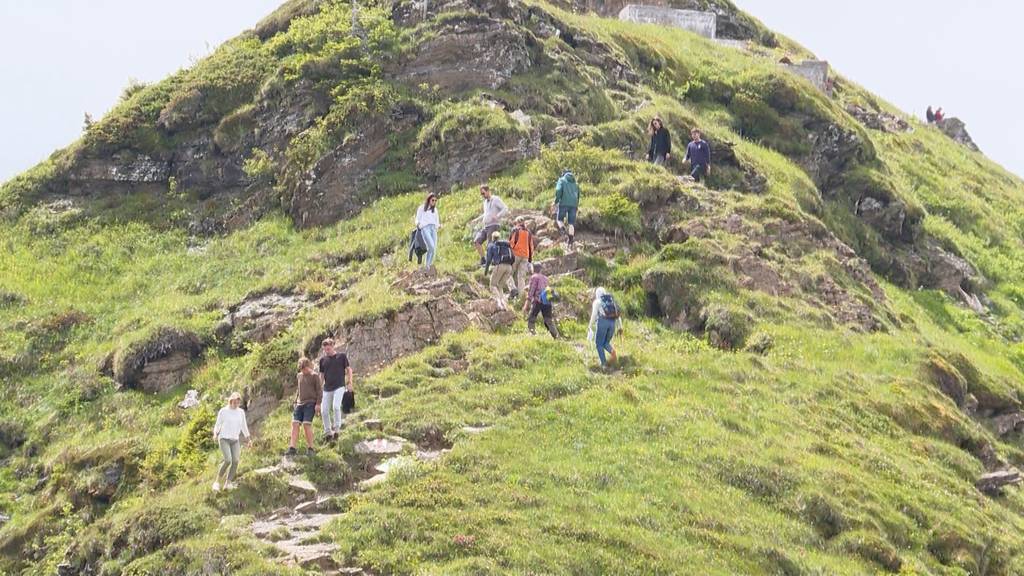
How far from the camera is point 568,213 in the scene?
90.2 feet

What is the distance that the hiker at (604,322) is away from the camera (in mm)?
21578

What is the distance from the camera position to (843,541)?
17938 mm

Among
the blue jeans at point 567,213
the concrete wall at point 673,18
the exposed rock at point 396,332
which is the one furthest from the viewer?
the concrete wall at point 673,18

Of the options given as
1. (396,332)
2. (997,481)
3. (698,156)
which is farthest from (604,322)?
(698,156)

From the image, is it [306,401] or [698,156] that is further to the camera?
[698,156]

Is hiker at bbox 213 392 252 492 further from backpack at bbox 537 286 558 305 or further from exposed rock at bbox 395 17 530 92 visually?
exposed rock at bbox 395 17 530 92

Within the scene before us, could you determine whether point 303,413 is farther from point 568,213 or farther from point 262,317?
point 568,213

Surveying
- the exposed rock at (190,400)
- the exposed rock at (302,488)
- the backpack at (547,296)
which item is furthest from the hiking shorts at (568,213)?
the exposed rock at (302,488)

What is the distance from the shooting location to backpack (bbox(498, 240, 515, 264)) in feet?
80.5

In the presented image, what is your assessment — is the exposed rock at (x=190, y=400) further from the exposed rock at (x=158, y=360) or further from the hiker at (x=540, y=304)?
the hiker at (x=540, y=304)

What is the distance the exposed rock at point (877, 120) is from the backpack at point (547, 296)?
99.1 feet

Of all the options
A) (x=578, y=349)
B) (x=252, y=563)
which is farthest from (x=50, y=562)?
(x=578, y=349)

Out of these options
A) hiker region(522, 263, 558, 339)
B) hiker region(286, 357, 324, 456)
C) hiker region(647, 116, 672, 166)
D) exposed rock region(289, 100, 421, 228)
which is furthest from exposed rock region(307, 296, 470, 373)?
hiker region(647, 116, 672, 166)

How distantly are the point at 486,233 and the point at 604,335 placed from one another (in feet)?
17.2
